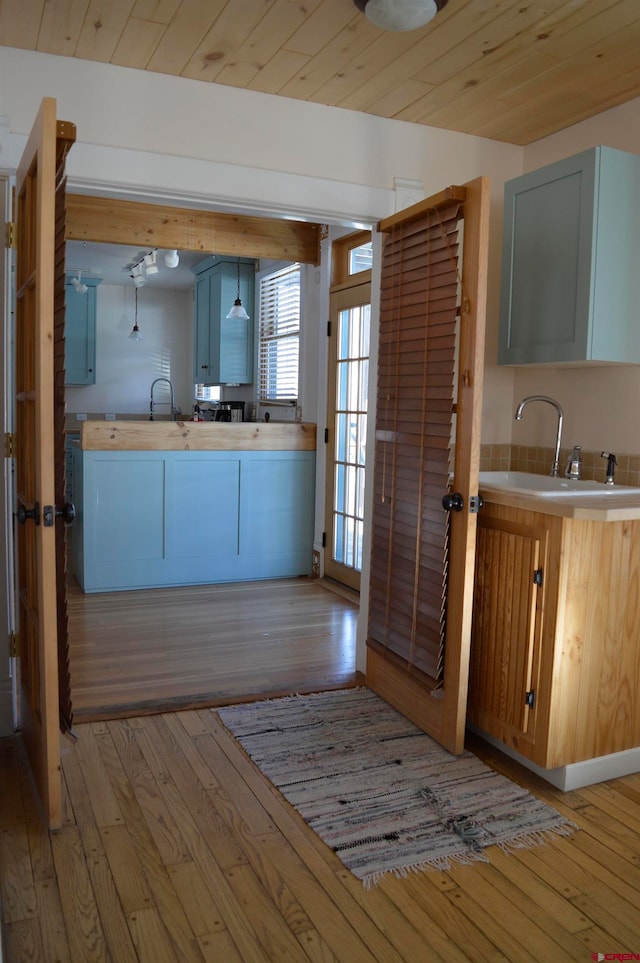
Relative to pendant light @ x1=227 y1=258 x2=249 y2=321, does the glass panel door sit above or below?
below

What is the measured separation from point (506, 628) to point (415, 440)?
76 centimetres

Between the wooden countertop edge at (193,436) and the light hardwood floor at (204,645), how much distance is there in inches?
35.9

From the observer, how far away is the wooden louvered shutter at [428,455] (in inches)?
102

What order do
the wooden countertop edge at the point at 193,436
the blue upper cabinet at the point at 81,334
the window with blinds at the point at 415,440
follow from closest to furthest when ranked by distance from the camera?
the window with blinds at the point at 415,440, the wooden countertop edge at the point at 193,436, the blue upper cabinet at the point at 81,334

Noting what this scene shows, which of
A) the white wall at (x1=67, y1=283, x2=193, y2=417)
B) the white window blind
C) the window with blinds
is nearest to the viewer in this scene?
the window with blinds

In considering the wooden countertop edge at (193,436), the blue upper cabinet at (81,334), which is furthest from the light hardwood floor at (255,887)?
the blue upper cabinet at (81,334)

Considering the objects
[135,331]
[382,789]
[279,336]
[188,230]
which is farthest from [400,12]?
[135,331]

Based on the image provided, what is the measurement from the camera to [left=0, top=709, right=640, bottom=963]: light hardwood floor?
1767mm

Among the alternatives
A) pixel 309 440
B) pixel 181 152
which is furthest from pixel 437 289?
pixel 309 440

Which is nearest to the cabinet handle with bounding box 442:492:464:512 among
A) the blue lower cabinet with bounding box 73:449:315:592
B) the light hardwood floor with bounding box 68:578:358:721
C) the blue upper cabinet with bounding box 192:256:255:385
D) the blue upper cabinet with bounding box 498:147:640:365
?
the blue upper cabinet with bounding box 498:147:640:365

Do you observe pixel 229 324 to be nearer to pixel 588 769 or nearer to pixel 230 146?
pixel 230 146

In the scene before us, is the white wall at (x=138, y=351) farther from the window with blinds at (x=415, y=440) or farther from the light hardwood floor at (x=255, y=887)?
the light hardwood floor at (x=255, y=887)

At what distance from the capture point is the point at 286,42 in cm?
259

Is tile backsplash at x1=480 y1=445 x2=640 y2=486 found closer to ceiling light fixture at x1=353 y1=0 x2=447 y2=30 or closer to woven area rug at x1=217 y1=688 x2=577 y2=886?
woven area rug at x1=217 y1=688 x2=577 y2=886
